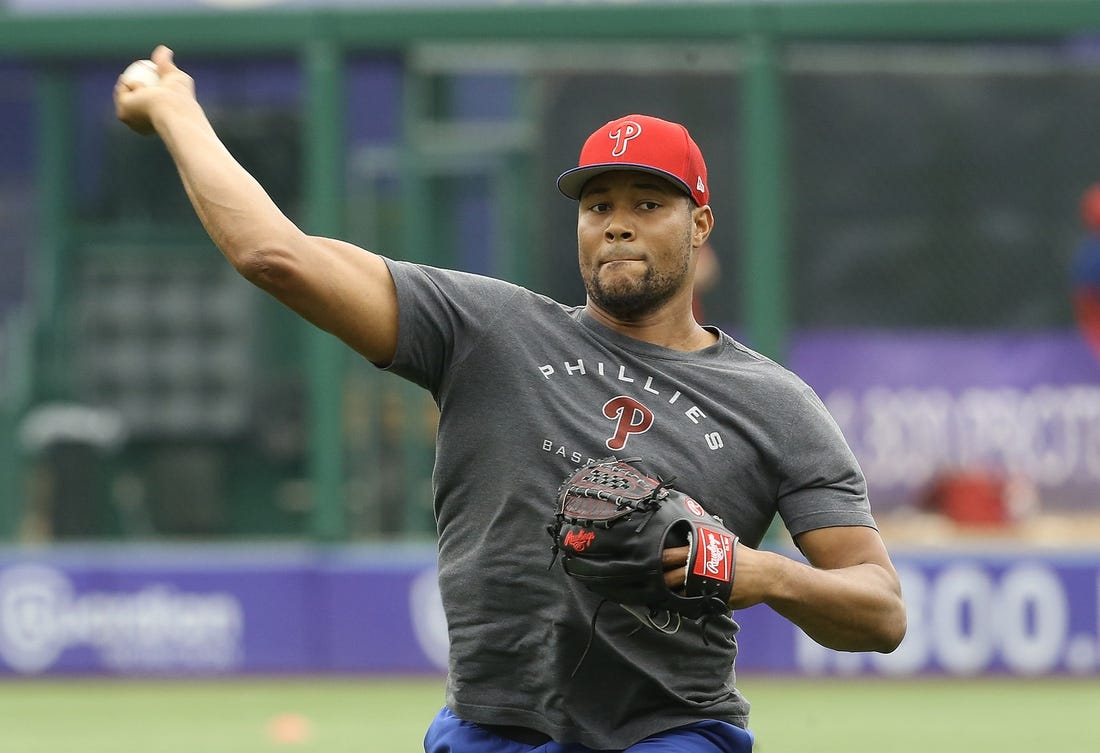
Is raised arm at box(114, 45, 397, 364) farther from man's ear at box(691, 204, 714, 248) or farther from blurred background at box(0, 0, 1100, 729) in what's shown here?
blurred background at box(0, 0, 1100, 729)

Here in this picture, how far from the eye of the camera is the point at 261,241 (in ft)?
10.6

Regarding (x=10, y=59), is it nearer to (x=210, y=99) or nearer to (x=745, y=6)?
(x=210, y=99)

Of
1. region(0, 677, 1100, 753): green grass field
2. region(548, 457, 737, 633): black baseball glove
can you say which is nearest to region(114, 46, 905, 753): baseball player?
region(548, 457, 737, 633): black baseball glove

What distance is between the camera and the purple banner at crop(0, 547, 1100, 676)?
10.0m

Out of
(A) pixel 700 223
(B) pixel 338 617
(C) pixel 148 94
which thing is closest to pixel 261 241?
(C) pixel 148 94

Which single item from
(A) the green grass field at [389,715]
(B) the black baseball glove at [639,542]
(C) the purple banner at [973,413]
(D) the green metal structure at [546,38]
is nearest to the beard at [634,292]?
(B) the black baseball glove at [639,542]

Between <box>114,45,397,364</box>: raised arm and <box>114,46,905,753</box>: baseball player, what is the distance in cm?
2

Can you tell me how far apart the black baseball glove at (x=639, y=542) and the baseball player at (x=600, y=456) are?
0.22m

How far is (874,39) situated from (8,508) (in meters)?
6.13

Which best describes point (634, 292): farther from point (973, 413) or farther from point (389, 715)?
point (973, 413)

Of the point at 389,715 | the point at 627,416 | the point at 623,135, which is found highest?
the point at 623,135

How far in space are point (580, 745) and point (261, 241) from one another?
123 centimetres

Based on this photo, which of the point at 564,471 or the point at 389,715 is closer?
the point at 564,471

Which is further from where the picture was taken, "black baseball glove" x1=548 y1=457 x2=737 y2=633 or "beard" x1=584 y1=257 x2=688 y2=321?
"beard" x1=584 y1=257 x2=688 y2=321
